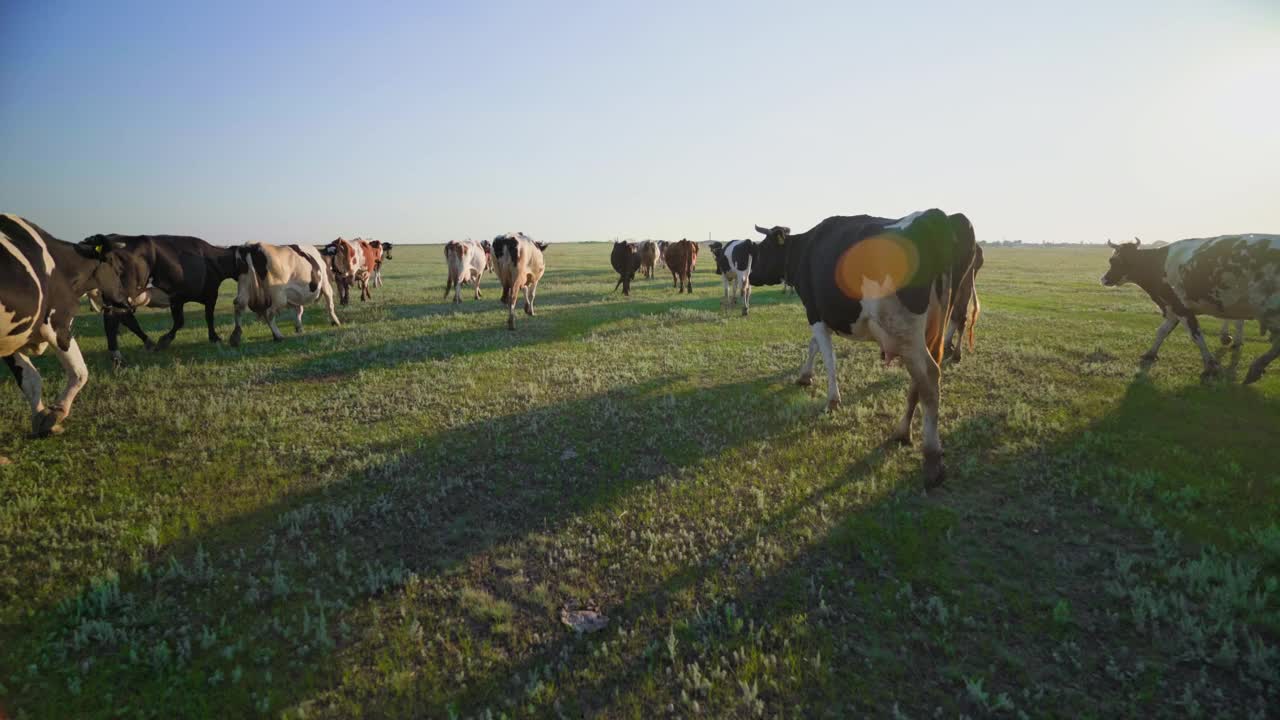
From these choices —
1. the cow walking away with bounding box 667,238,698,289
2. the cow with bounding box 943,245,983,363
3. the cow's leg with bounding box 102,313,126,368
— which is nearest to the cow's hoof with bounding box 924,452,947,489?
the cow with bounding box 943,245,983,363

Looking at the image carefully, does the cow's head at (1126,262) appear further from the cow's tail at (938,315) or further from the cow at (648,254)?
the cow at (648,254)

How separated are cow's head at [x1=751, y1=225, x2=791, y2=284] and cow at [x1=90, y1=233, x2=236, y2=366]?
1300 cm

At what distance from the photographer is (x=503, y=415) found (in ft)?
26.8

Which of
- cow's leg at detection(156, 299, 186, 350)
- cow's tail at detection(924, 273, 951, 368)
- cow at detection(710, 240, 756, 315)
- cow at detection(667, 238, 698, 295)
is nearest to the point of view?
cow's tail at detection(924, 273, 951, 368)

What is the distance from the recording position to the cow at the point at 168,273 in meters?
11.3

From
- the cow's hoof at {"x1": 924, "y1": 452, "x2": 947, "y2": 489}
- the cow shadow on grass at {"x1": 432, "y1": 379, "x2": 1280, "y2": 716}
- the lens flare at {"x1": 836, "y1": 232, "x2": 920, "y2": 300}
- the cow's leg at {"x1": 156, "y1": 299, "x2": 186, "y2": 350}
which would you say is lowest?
the cow shadow on grass at {"x1": 432, "y1": 379, "x2": 1280, "y2": 716}

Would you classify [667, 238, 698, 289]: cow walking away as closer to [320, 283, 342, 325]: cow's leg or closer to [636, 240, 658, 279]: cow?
[636, 240, 658, 279]: cow

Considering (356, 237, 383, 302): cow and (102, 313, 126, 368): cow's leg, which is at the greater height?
(356, 237, 383, 302): cow

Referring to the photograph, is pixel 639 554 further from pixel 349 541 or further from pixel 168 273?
pixel 168 273

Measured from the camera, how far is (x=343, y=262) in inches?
849

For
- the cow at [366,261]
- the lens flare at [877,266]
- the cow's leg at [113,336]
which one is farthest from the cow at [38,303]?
the cow at [366,261]

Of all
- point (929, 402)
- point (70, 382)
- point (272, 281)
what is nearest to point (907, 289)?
point (929, 402)

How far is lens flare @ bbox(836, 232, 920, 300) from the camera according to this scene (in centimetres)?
559

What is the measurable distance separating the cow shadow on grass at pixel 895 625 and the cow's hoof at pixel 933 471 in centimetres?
14
